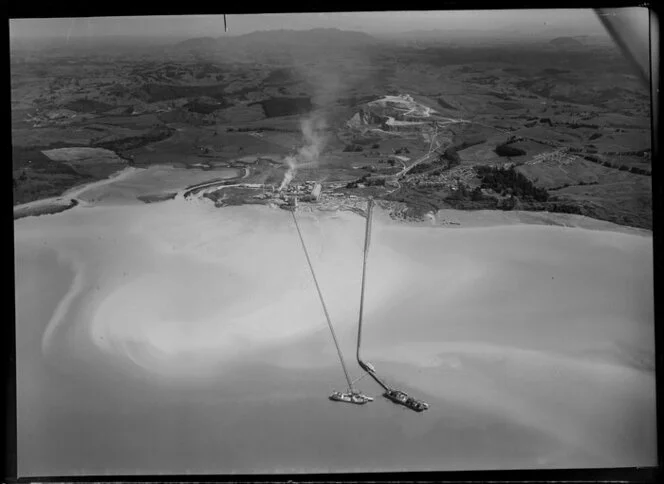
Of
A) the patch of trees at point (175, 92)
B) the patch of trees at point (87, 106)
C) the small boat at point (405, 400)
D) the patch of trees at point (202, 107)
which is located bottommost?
the small boat at point (405, 400)

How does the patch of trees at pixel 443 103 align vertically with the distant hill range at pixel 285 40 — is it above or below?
below

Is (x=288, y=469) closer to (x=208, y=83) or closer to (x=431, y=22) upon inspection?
(x=208, y=83)

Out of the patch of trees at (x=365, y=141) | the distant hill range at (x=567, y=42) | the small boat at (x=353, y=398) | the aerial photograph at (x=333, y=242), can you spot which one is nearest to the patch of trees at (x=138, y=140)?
the aerial photograph at (x=333, y=242)

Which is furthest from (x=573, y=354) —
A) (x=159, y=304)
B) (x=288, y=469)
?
(x=159, y=304)

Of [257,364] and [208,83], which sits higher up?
[208,83]

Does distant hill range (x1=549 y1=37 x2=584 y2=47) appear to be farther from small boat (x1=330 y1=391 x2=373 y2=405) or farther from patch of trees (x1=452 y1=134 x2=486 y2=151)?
small boat (x1=330 y1=391 x2=373 y2=405)

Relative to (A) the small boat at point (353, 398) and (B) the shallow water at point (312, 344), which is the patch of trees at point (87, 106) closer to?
(B) the shallow water at point (312, 344)

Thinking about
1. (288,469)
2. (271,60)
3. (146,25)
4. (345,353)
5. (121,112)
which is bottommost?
(288,469)

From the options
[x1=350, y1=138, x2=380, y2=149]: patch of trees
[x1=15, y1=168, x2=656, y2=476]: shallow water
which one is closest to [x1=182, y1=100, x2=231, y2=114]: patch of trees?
[x1=15, y1=168, x2=656, y2=476]: shallow water

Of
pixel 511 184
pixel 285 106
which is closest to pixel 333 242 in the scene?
pixel 285 106
